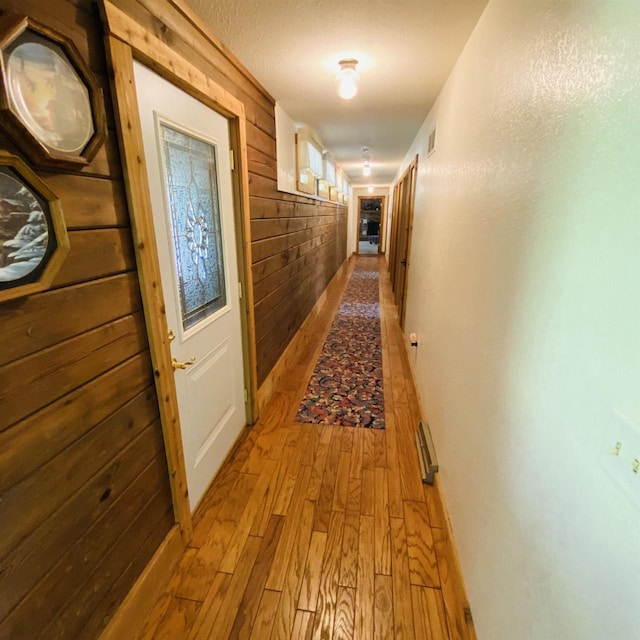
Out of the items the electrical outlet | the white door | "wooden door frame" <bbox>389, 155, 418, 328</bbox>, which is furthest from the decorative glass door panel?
"wooden door frame" <bbox>389, 155, 418, 328</bbox>

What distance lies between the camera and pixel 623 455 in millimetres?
544

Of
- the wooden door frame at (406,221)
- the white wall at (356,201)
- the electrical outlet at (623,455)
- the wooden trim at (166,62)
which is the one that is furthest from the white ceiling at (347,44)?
the white wall at (356,201)

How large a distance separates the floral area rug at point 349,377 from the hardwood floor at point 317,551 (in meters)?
0.22

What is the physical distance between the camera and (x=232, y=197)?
195 cm

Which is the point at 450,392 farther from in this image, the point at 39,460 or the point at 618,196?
the point at 39,460

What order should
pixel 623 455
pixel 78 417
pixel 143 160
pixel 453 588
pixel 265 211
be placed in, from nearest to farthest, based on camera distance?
1. pixel 623 455
2. pixel 78 417
3. pixel 143 160
4. pixel 453 588
5. pixel 265 211

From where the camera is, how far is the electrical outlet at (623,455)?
1.70 ft

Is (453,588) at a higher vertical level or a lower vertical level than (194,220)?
lower

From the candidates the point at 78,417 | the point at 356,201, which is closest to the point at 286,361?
the point at 78,417

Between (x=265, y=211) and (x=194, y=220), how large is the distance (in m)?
0.96

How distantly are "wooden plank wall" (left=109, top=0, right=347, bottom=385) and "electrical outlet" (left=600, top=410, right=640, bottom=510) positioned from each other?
5.44ft

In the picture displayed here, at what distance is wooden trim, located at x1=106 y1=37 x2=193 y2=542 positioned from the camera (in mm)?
1019

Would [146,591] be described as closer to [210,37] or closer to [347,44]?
[210,37]

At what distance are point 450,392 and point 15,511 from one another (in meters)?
1.66
